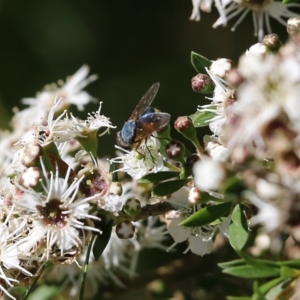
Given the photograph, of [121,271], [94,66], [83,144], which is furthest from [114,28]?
[83,144]

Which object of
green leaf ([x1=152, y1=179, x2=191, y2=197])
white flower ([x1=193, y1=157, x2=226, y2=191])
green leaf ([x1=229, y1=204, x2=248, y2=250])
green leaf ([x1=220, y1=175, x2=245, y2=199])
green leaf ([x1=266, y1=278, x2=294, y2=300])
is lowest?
green leaf ([x1=266, y1=278, x2=294, y2=300])

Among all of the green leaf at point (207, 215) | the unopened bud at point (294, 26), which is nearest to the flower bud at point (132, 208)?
the green leaf at point (207, 215)

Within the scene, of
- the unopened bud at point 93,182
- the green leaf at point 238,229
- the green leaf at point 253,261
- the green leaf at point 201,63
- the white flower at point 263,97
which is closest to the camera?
the white flower at point 263,97

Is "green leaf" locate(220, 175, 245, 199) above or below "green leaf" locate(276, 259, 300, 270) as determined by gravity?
above

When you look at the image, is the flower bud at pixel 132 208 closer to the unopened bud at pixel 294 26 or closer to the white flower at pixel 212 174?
the white flower at pixel 212 174

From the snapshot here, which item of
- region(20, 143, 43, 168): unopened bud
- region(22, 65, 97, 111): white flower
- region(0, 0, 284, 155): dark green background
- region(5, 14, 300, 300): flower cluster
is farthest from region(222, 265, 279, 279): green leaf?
region(0, 0, 284, 155): dark green background

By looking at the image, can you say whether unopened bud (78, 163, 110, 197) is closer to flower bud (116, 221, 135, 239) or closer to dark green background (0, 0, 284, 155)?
flower bud (116, 221, 135, 239)

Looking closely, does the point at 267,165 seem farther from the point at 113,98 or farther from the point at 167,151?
the point at 113,98
